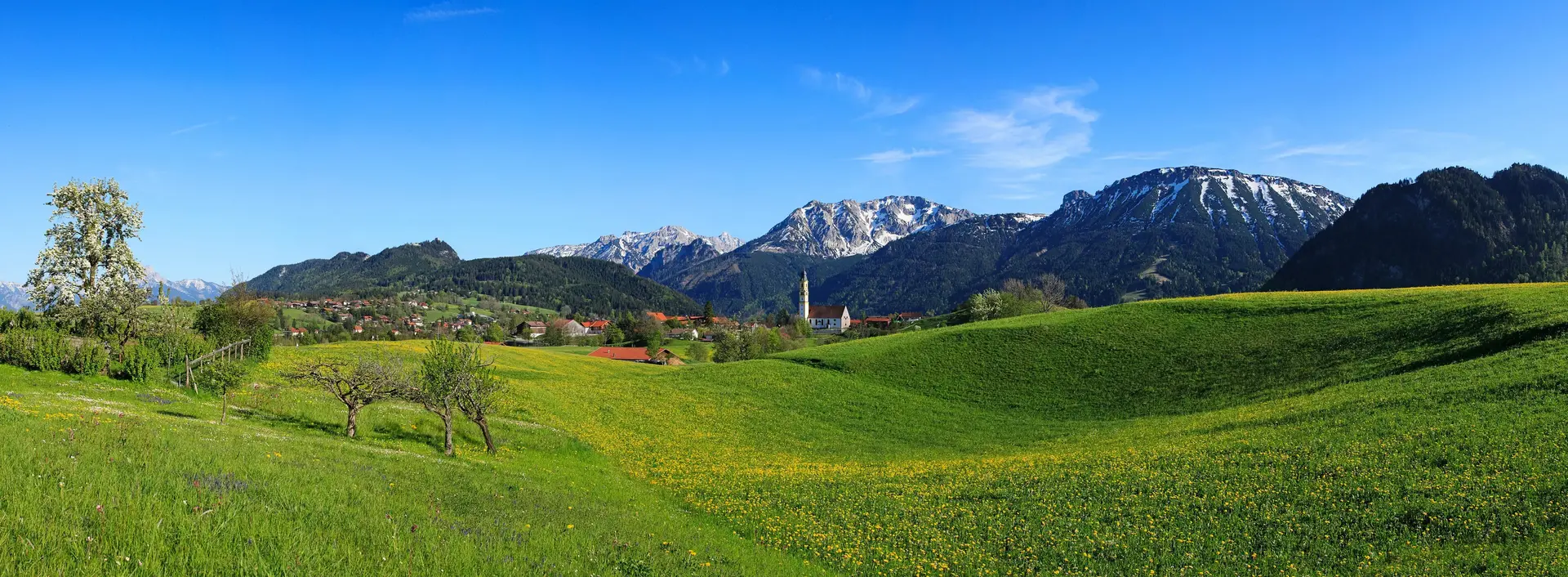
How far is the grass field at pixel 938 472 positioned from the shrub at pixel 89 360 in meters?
1.80

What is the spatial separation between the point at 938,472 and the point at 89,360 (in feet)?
136

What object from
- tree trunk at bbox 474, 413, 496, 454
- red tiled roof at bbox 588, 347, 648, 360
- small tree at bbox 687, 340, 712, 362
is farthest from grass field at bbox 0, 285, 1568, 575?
small tree at bbox 687, 340, 712, 362

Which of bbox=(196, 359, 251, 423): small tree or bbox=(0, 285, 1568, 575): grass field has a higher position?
bbox=(196, 359, 251, 423): small tree

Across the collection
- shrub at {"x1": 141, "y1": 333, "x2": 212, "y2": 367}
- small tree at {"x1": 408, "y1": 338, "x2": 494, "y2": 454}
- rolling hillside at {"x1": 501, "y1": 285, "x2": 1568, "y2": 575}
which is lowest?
rolling hillside at {"x1": 501, "y1": 285, "x2": 1568, "y2": 575}

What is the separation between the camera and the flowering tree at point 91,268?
133 ft

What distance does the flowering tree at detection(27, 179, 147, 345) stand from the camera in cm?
4062

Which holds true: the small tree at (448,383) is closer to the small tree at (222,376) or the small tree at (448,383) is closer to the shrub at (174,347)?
the small tree at (222,376)

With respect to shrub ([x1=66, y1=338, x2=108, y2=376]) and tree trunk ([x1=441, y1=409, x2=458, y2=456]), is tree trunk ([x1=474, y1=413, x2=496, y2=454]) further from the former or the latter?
shrub ([x1=66, y1=338, x2=108, y2=376])

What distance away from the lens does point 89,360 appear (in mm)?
33312

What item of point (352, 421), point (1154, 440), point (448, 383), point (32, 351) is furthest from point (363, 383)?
point (1154, 440)

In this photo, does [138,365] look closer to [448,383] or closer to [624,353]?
[448,383]

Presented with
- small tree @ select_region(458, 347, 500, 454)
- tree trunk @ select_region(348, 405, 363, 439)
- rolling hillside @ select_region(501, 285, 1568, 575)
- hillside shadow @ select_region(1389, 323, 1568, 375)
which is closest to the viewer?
rolling hillside @ select_region(501, 285, 1568, 575)

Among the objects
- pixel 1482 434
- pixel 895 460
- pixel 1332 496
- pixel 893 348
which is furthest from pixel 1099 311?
pixel 1332 496

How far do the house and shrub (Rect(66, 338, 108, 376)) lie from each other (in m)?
96.8
